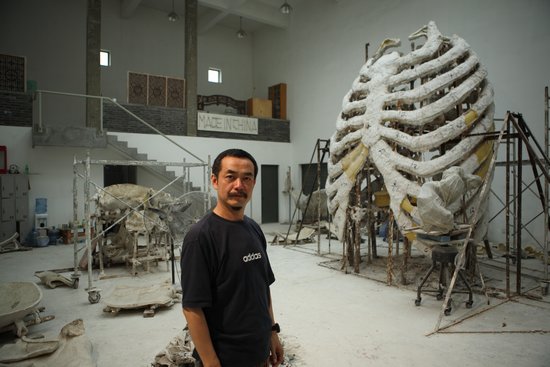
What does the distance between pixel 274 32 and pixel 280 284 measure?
43.9 feet

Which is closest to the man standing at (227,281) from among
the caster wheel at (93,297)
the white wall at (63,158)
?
the caster wheel at (93,297)

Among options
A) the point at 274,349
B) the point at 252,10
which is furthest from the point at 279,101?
the point at 274,349

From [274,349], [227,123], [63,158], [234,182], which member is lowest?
[274,349]

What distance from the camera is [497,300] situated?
5.14 meters

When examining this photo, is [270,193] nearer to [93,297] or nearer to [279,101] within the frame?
[279,101]

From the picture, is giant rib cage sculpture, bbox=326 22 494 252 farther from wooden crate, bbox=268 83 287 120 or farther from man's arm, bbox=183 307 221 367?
wooden crate, bbox=268 83 287 120

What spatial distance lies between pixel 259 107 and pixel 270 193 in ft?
11.7

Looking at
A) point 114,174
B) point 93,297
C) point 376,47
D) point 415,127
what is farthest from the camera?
point 114,174

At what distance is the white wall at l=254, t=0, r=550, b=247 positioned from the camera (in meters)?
8.35

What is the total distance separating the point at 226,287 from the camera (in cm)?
176

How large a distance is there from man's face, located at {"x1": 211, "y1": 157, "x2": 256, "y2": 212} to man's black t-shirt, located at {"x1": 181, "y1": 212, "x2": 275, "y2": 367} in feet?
0.35

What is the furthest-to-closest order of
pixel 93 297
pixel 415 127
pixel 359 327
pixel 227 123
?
pixel 227 123, pixel 415 127, pixel 93 297, pixel 359 327

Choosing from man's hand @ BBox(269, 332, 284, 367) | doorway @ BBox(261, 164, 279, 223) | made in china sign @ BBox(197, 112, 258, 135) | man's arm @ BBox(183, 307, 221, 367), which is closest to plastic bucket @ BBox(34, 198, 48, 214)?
made in china sign @ BBox(197, 112, 258, 135)

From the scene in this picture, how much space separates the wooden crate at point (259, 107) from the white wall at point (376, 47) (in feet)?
2.89
